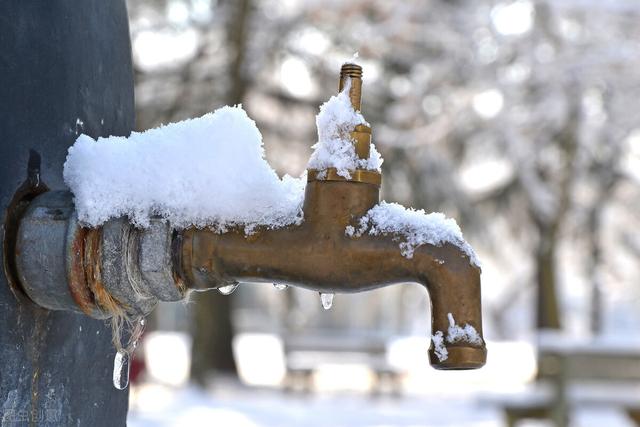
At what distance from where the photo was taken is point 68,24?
3.63ft

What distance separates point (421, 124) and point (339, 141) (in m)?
8.66

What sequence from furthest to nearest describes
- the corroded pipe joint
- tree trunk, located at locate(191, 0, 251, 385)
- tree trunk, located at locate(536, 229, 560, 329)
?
tree trunk, located at locate(536, 229, 560, 329) < tree trunk, located at locate(191, 0, 251, 385) < the corroded pipe joint

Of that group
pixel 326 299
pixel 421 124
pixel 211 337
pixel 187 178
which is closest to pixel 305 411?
pixel 211 337

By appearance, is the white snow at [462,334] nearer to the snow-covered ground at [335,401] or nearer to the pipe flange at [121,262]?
the pipe flange at [121,262]

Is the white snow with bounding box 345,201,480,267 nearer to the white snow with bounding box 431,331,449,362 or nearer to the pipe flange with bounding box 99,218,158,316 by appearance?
the white snow with bounding box 431,331,449,362

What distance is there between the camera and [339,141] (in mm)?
1071

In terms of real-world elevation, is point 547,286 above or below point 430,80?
below

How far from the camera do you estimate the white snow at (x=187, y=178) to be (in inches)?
41.1

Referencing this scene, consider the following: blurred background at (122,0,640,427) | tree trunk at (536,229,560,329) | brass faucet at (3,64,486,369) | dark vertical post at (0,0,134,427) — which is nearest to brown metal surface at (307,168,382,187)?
brass faucet at (3,64,486,369)

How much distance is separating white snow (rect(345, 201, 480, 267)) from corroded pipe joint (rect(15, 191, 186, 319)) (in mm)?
212

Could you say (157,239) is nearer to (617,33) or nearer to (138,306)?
(138,306)

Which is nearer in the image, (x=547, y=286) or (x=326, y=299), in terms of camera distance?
(x=326, y=299)

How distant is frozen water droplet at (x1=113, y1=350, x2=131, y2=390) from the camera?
1.18m

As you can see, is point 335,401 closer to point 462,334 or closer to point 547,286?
point 547,286
